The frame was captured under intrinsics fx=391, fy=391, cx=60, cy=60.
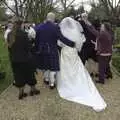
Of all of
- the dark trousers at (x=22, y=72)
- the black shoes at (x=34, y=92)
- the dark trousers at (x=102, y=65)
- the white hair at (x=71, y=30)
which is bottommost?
the black shoes at (x=34, y=92)

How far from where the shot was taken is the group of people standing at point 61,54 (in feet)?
28.1

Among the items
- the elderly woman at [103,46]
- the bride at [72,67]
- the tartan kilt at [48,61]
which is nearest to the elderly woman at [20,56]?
the tartan kilt at [48,61]

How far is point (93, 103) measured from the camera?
8.26 meters

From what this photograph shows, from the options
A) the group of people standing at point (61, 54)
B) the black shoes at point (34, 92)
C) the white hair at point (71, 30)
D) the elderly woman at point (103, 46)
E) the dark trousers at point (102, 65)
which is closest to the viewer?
the group of people standing at point (61, 54)

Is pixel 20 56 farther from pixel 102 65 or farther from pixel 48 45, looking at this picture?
pixel 102 65

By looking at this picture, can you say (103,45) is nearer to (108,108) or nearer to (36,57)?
(36,57)

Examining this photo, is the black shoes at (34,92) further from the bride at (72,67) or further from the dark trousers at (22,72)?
the bride at (72,67)

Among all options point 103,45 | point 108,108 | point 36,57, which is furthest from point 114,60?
point 108,108

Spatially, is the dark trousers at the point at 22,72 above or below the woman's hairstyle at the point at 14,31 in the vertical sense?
below

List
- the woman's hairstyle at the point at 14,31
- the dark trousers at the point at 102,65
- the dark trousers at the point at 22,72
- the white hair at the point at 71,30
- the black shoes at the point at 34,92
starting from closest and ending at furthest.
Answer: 1. the woman's hairstyle at the point at 14,31
2. the dark trousers at the point at 22,72
3. the black shoes at the point at 34,92
4. the white hair at the point at 71,30
5. the dark trousers at the point at 102,65

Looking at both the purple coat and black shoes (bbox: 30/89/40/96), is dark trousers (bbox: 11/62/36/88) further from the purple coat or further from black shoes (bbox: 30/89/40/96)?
the purple coat

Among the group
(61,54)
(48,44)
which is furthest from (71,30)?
(48,44)

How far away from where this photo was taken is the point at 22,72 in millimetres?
8727

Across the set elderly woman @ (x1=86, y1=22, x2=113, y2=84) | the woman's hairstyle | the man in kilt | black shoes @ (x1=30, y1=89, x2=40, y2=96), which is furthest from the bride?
the woman's hairstyle
